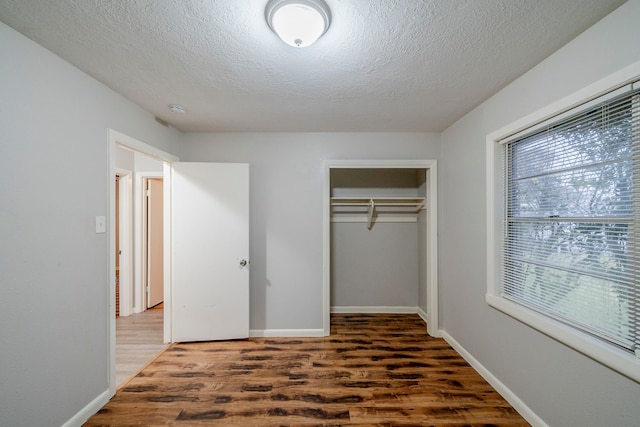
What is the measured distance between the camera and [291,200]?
117 inches

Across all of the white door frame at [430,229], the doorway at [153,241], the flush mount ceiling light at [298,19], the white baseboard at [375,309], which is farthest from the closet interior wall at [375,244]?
the doorway at [153,241]

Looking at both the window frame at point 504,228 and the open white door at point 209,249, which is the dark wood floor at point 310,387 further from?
the window frame at point 504,228

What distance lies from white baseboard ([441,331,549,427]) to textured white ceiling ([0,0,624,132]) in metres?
2.30

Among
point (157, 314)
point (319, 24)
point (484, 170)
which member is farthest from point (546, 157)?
point (157, 314)

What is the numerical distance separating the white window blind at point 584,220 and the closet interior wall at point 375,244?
1730 mm

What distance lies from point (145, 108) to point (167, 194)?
89cm

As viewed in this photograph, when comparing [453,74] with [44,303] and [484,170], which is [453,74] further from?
[44,303]

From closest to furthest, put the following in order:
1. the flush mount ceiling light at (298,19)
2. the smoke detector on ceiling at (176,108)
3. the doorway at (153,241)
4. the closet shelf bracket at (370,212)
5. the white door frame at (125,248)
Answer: the flush mount ceiling light at (298,19) < the smoke detector on ceiling at (176,108) < the closet shelf bracket at (370,212) < the white door frame at (125,248) < the doorway at (153,241)

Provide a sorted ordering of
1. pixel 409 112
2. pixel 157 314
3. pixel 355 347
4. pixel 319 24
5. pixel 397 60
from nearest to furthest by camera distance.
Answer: pixel 319 24, pixel 397 60, pixel 409 112, pixel 355 347, pixel 157 314

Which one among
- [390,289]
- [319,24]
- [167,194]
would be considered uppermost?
[319,24]

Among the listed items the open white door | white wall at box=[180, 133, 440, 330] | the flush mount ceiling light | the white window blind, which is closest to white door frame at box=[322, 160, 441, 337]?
white wall at box=[180, 133, 440, 330]

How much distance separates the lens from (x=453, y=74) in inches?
68.7

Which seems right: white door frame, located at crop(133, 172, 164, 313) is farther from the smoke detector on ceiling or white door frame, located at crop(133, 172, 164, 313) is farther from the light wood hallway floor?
the smoke detector on ceiling

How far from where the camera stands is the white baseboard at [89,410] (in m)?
1.62
